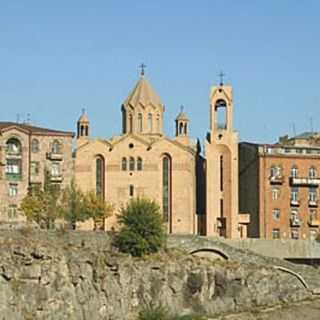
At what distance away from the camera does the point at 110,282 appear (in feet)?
287

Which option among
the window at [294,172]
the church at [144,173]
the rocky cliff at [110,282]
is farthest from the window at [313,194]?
the rocky cliff at [110,282]

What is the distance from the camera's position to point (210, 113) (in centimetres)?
11138

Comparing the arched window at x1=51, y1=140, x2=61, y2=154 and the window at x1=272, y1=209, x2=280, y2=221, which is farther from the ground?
the arched window at x1=51, y1=140, x2=61, y2=154

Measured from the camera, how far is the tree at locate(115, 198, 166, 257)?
90938 millimetres

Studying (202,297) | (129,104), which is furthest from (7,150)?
(202,297)

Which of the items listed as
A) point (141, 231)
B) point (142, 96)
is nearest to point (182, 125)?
point (142, 96)

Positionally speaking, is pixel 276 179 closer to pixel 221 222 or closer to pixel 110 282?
pixel 221 222

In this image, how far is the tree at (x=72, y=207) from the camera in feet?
349

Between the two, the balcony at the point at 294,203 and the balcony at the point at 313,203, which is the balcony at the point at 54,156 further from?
the balcony at the point at 313,203

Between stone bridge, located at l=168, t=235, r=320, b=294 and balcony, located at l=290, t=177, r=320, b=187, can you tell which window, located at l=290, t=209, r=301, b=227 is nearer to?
balcony, located at l=290, t=177, r=320, b=187

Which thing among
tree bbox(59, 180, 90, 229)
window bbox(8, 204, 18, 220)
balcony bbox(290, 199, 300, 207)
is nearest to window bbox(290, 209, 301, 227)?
balcony bbox(290, 199, 300, 207)

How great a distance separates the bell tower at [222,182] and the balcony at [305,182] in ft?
18.4

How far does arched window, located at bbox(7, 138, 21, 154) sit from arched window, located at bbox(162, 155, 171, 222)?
14100 millimetres

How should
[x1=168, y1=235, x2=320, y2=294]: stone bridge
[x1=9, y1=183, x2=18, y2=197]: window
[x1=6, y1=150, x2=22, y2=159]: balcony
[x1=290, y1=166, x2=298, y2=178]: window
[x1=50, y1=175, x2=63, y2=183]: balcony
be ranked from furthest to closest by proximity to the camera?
[x1=290, y1=166, x2=298, y2=178]: window < [x1=50, y1=175, x2=63, y2=183]: balcony < [x1=6, y1=150, x2=22, y2=159]: balcony < [x1=9, y1=183, x2=18, y2=197]: window < [x1=168, y1=235, x2=320, y2=294]: stone bridge
